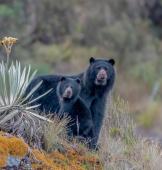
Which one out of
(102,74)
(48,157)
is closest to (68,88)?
(102,74)

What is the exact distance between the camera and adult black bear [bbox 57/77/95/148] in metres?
12.3

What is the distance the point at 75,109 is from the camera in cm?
1241

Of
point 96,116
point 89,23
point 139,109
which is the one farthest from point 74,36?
point 96,116

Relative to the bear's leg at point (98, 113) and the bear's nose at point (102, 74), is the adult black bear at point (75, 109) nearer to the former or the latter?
the bear's leg at point (98, 113)

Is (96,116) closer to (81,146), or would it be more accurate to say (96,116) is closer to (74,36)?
(81,146)

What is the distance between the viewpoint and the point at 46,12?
34.1 m

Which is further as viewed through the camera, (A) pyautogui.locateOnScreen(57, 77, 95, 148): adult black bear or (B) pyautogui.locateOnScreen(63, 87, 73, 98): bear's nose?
(A) pyautogui.locateOnScreen(57, 77, 95, 148): adult black bear

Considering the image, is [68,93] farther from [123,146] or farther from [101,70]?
[123,146]

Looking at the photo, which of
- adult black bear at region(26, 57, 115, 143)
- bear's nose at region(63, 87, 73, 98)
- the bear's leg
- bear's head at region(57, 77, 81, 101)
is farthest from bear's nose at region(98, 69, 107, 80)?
bear's nose at region(63, 87, 73, 98)

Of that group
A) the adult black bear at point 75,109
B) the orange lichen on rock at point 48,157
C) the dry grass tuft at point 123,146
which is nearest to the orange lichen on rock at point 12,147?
the orange lichen on rock at point 48,157

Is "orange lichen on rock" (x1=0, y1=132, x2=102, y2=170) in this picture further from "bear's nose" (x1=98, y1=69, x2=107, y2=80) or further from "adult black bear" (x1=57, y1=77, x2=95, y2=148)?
"bear's nose" (x1=98, y1=69, x2=107, y2=80)

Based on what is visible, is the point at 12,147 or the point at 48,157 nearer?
the point at 12,147

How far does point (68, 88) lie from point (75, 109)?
13.8 inches

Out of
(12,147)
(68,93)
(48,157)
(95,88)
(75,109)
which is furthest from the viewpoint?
(95,88)
